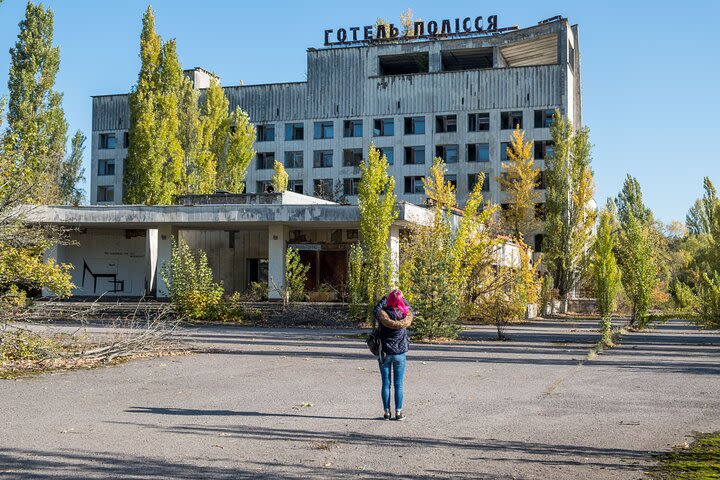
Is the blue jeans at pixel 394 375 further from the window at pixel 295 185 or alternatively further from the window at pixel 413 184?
the window at pixel 295 185

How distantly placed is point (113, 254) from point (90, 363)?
30.9 metres

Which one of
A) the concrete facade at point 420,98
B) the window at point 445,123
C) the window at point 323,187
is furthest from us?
the window at point 323,187

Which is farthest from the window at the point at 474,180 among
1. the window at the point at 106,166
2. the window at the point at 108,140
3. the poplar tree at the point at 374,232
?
the poplar tree at the point at 374,232

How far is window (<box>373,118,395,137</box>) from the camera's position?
64625 mm

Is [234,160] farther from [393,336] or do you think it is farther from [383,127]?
[393,336]

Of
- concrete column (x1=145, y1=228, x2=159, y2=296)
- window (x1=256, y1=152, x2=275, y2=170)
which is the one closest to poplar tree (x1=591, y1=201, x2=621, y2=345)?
concrete column (x1=145, y1=228, x2=159, y2=296)

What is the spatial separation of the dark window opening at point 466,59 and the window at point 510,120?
5.66 m

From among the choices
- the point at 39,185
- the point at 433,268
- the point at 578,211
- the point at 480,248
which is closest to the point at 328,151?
the point at 578,211

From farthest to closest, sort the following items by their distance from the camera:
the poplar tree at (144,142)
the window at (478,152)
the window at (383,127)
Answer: the window at (383,127) → the window at (478,152) → the poplar tree at (144,142)

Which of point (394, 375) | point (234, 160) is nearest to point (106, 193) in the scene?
point (234, 160)

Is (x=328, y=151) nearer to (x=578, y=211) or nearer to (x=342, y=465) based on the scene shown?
(x=578, y=211)

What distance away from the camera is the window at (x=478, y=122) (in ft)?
205

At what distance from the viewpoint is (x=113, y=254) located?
45.0 metres

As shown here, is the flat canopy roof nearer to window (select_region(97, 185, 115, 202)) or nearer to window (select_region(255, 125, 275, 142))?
window (select_region(255, 125, 275, 142))
